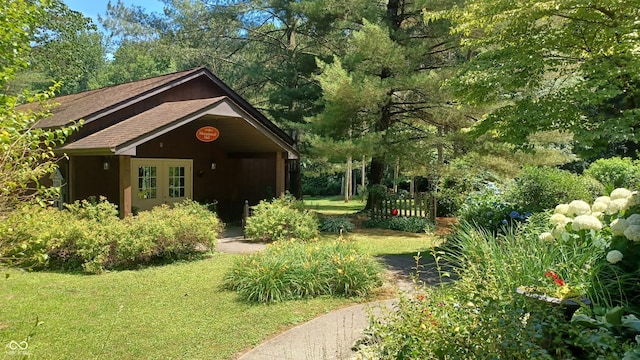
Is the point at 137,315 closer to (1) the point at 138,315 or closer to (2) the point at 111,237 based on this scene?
(1) the point at 138,315

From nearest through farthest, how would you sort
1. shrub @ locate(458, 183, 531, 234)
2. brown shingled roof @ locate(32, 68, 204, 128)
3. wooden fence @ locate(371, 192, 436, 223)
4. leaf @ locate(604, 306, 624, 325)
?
leaf @ locate(604, 306, 624, 325) < shrub @ locate(458, 183, 531, 234) < brown shingled roof @ locate(32, 68, 204, 128) < wooden fence @ locate(371, 192, 436, 223)

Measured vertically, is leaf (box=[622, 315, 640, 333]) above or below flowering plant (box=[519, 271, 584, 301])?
below

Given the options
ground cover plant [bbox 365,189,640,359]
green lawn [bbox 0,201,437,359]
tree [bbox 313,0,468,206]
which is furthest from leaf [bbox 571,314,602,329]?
tree [bbox 313,0,468,206]

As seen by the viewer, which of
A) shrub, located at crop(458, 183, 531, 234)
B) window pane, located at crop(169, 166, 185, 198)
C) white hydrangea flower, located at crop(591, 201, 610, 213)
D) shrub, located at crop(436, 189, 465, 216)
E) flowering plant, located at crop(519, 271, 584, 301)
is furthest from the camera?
shrub, located at crop(436, 189, 465, 216)

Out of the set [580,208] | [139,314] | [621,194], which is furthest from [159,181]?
[621,194]

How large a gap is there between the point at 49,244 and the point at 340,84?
9.36 metres

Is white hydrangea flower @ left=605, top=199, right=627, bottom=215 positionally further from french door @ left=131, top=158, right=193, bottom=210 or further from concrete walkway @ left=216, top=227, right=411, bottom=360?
french door @ left=131, top=158, right=193, bottom=210

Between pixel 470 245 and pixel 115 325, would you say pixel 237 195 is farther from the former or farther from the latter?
pixel 470 245

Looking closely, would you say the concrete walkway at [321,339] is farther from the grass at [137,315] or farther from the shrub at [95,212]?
the shrub at [95,212]

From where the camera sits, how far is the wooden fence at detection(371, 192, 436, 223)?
15.3m

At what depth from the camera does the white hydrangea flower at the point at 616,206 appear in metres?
3.87

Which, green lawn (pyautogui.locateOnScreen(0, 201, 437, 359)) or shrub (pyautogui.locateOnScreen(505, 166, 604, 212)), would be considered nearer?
green lawn (pyautogui.locateOnScreen(0, 201, 437, 359))

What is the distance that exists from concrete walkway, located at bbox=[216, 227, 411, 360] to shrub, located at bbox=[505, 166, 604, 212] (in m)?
4.51

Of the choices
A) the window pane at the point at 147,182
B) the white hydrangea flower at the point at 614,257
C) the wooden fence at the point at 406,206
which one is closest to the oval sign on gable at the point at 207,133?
the window pane at the point at 147,182
